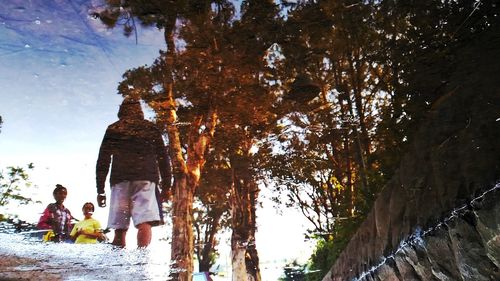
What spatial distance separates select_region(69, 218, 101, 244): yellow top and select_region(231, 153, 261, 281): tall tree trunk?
6.82 feet

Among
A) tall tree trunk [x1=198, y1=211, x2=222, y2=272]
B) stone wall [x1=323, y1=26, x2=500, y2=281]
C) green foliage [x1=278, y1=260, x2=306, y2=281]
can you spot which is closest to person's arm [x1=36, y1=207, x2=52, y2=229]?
stone wall [x1=323, y1=26, x2=500, y2=281]

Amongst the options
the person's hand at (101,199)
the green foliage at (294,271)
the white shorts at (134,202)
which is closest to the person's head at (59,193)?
the person's hand at (101,199)

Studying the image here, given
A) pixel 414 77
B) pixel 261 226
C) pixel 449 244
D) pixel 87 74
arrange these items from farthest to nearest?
1. pixel 261 226
2. pixel 87 74
3. pixel 414 77
4. pixel 449 244

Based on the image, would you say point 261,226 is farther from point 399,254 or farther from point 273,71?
point 399,254

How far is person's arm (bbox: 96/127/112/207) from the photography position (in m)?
3.75

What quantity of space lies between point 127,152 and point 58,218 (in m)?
1.39

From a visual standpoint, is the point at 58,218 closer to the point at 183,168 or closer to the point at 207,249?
the point at 183,168

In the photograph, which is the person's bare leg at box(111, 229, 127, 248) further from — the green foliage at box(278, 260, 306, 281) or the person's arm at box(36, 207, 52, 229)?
the green foliage at box(278, 260, 306, 281)

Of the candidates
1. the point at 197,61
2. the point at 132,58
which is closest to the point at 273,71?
the point at 197,61

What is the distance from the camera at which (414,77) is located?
2666mm

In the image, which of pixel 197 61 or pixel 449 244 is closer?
pixel 449 244

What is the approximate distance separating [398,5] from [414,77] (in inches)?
27.6

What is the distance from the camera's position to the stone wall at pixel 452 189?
1.33m

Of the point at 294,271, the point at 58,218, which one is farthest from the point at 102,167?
the point at 294,271
